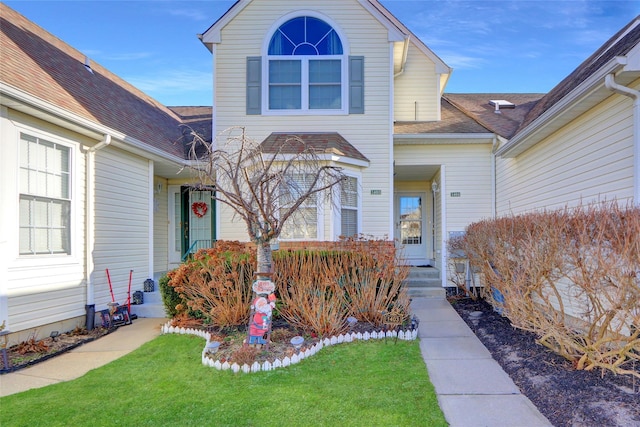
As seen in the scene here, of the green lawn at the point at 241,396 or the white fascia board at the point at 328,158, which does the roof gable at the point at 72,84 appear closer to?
the white fascia board at the point at 328,158

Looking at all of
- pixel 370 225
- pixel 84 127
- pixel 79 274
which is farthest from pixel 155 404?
pixel 370 225

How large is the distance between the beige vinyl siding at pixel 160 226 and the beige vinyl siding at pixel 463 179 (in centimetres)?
721

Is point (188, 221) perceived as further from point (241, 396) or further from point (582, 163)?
point (582, 163)

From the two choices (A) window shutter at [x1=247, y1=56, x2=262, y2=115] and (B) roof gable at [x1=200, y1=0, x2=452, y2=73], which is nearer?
(B) roof gable at [x1=200, y1=0, x2=452, y2=73]

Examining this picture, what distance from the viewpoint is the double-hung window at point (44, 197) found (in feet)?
19.0

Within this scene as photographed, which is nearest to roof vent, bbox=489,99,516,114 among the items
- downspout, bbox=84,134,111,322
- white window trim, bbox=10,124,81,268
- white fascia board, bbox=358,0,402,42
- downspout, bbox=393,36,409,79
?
Result: downspout, bbox=393,36,409,79

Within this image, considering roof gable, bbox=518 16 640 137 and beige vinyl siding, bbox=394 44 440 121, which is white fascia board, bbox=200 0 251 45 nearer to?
beige vinyl siding, bbox=394 44 440 121

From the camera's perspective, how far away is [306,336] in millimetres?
5602

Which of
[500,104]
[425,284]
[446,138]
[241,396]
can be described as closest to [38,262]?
[241,396]

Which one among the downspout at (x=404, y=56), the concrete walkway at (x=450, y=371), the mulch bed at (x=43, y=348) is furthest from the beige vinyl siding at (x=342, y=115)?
the mulch bed at (x=43, y=348)

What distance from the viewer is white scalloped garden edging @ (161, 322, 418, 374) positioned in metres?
4.60

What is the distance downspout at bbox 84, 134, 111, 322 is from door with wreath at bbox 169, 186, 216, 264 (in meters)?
3.94

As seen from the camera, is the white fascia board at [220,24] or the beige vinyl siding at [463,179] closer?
the white fascia board at [220,24]

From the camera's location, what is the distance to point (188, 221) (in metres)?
11.2
